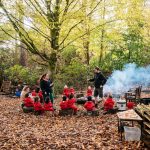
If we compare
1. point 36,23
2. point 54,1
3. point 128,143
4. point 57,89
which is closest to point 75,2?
point 54,1

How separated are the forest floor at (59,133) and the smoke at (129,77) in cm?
1194

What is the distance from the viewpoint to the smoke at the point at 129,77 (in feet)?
87.5

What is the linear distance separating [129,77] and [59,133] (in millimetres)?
17866

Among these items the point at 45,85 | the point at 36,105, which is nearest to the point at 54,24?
the point at 45,85

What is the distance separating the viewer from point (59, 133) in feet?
36.0

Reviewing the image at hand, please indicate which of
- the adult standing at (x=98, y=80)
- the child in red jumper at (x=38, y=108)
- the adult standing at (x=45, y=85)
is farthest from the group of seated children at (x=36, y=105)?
the adult standing at (x=98, y=80)

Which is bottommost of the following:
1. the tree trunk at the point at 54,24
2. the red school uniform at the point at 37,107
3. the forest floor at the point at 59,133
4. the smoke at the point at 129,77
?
the forest floor at the point at 59,133

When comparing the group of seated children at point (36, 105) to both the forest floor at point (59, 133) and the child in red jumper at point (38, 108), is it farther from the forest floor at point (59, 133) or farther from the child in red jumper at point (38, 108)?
the forest floor at point (59, 133)

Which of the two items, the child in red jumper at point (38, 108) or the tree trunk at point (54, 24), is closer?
the child in red jumper at point (38, 108)

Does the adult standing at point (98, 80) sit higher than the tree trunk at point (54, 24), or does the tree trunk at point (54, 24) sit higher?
the tree trunk at point (54, 24)

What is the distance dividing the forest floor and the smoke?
1194 centimetres

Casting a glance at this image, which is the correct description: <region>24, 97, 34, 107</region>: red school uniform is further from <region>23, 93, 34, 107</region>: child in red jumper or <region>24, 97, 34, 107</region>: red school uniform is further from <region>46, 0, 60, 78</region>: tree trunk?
<region>46, 0, 60, 78</region>: tree trunk

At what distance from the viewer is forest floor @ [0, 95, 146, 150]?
9.28 meters

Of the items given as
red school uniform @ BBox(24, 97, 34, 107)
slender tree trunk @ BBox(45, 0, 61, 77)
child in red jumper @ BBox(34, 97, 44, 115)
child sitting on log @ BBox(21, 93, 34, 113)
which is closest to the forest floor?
child in red jumper @ BBox(34, 97, 44, 115)
